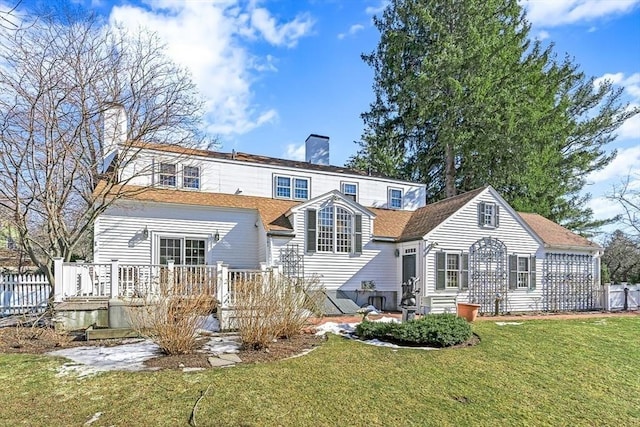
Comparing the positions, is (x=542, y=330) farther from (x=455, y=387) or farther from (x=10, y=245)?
(x=10, y=245)

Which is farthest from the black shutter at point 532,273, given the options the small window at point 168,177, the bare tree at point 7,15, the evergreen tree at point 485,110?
the bare tree at point 7,15

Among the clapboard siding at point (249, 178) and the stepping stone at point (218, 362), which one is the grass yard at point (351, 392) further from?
the clapboard siding at point (249, 178)

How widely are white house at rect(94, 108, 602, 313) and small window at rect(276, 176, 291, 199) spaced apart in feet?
0.15

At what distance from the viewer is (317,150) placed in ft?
76.6

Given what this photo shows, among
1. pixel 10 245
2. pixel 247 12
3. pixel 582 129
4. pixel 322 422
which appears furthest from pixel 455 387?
pixel 582 129

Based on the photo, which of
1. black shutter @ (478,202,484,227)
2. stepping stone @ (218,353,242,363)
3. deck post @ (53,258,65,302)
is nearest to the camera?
stepping stone @ (218,353,242,363)

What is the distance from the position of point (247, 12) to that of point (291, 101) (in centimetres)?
472

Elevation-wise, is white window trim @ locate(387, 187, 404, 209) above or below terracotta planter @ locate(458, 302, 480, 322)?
above

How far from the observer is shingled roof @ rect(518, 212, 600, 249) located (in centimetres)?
1854

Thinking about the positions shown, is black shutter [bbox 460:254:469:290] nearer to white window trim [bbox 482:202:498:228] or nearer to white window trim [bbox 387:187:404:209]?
white window trim [bbox 482:202:498:228]

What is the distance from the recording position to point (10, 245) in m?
18.5

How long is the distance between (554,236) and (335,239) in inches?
432

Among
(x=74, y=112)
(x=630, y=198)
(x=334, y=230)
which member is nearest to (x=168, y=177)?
(x=74, y=112)

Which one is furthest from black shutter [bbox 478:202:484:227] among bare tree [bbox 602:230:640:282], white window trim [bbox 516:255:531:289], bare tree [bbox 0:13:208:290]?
bare tree [bbox 602:230:640:282]
